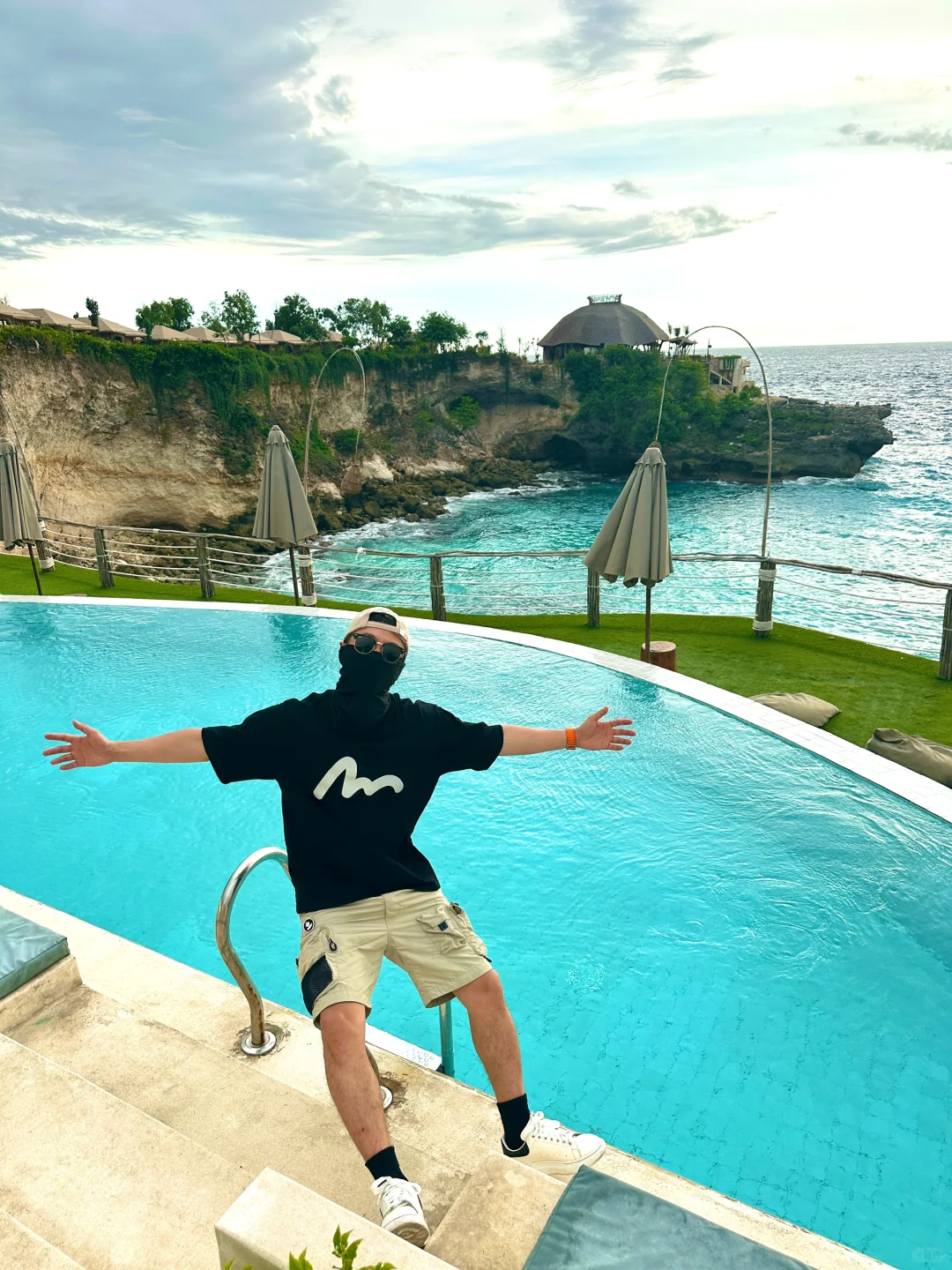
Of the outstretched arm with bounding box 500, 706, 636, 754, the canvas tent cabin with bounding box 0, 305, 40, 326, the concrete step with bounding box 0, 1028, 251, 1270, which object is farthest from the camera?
the canvas tent cabin with bounding box 0, 305, 40, 326

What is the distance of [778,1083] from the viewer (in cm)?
403

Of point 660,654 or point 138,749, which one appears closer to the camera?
point 138,749

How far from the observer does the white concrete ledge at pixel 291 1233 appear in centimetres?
175

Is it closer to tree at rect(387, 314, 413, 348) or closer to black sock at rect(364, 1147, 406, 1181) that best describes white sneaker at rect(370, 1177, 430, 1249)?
black sock at rect(364, 1147, 406, 1181)

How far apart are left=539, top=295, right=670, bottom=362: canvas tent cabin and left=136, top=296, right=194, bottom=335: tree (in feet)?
99.5

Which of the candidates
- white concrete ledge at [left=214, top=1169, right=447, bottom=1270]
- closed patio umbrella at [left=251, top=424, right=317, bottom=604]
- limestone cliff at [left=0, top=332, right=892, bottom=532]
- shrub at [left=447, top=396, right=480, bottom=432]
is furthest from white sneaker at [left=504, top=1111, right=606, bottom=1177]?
shrub at [left=447, top=396, right=480, bottom=432]

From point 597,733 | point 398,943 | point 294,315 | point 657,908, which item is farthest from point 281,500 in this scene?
point 294,315

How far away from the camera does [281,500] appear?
1182 cm

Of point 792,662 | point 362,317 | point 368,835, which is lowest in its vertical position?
point 792,662

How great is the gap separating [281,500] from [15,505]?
4.43 m

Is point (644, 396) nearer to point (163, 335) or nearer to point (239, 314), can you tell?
point (239, 314)

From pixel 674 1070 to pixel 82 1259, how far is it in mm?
2999

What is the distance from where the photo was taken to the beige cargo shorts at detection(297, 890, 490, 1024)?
2.78 metres

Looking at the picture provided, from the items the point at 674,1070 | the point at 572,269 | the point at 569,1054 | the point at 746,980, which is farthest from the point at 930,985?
the point at 572,269
